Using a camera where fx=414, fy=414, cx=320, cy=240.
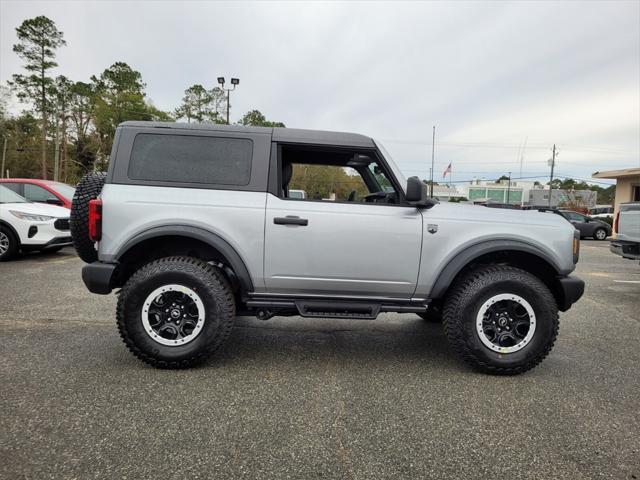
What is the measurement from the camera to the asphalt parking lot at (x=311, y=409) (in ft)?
6.93

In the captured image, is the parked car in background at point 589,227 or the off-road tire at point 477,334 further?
the parked car in background at point 589,227

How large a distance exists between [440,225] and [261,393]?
6.18ft

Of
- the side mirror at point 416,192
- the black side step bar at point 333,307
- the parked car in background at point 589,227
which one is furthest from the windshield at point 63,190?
the parked car in background at point 589,227

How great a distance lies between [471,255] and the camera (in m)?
3.32

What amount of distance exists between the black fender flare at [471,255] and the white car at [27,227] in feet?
23.8

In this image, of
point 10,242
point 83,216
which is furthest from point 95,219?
point 10,242

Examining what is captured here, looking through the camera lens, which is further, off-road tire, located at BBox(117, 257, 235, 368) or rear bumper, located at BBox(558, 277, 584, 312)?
rear bumper, located at BBox(558, 277, 584, 312)

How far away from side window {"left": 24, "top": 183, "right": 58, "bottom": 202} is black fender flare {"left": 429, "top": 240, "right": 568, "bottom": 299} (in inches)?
368

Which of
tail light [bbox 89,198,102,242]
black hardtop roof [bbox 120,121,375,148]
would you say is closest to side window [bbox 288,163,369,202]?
black hardtop roof [bbox 120,121,375,148]

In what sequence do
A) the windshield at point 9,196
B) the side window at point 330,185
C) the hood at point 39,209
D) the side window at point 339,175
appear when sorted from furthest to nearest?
the windshield at point 9,196 → the hood at point 39,209 → the side window at point 330,185 → the side window at point 339,175

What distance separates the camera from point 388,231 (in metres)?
3.31

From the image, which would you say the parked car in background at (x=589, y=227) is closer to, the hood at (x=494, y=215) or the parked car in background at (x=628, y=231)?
the parked car in background at (x=628, y=231)

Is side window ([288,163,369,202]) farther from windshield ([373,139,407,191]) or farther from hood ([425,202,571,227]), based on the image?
hood ([425,202,571,227])

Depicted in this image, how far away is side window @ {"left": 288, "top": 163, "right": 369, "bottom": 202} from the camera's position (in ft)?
12.3
